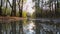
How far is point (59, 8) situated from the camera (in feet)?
22.1

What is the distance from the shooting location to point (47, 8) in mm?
6883

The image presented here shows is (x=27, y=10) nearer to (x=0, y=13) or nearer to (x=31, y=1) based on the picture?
(x=31, y=1)

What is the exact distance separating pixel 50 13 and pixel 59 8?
442 mm

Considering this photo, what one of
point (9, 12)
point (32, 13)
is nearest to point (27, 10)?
point (32, 13)

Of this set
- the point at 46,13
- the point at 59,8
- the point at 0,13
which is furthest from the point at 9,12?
the point at 59,8

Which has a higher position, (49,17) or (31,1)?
(31,1)

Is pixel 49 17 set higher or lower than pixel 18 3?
lower

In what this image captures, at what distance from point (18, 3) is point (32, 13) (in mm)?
771

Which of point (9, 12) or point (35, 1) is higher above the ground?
point (35, 1)

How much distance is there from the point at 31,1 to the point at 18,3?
1.94 feet

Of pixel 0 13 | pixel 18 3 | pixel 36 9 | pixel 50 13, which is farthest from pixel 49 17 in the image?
pixel 0 13

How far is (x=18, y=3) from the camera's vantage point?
22.4ft

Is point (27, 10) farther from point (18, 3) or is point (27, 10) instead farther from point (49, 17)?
point (49, 17)

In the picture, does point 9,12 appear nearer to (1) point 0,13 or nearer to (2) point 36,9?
(1) point 0,13
